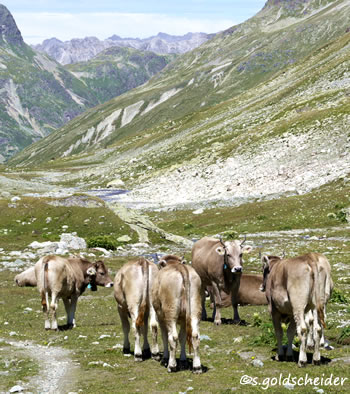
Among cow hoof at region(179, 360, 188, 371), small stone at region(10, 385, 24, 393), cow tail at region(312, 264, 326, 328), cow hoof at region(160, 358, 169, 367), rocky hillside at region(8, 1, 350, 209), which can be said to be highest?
rocky hillside at region(8, 1, 350, 209)

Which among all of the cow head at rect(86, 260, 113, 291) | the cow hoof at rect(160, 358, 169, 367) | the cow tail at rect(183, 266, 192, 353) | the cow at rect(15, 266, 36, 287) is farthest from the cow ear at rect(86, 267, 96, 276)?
the cow at rect(15, 266, 36, 287)

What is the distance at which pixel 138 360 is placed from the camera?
16.1m

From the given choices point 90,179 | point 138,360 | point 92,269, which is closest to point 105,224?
point 92,269

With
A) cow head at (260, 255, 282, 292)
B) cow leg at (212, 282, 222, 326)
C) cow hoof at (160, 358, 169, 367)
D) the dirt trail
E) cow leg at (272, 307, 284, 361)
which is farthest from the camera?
cow leg at (212, 282, 222, 326)

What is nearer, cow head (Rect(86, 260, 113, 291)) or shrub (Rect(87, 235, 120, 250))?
cow head (Rect(86, 260, 113, 291))

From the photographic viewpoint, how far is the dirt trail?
537 inches

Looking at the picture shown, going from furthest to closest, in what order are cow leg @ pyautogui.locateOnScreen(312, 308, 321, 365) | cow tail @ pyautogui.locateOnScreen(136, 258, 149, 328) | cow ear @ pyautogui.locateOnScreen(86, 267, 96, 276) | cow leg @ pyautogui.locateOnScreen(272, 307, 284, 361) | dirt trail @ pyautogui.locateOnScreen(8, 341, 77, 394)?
cow ear @ pyautogui.locateOnScreen(86, 267, 96, 276) → cow tail @ pyautogui.locateOnScreen(136, 258, 149, 328) → cow leg @ pyautogui.locateOnScreen(272, 307, 284, 361) → cow leg @ pyautogui.locateOnScreen(312, 308, 321, 365) → dirt trail @ pyautogui.locateOnScreen(8, 341, 77, 394)

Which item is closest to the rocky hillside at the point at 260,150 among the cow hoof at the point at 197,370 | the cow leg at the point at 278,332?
the cow leg at the point at 278,332

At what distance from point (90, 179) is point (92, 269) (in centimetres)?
13405

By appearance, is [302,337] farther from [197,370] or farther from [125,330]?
[125,330]

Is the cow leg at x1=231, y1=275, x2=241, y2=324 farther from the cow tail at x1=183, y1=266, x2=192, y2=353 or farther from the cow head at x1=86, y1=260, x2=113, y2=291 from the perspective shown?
the cow tail at x1=183, y1=266, x2=192, y2=353

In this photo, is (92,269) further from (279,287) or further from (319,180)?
(319,180)

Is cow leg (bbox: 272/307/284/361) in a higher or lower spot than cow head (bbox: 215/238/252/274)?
lower

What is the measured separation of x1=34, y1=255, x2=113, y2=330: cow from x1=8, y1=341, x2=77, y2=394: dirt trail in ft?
8.23
